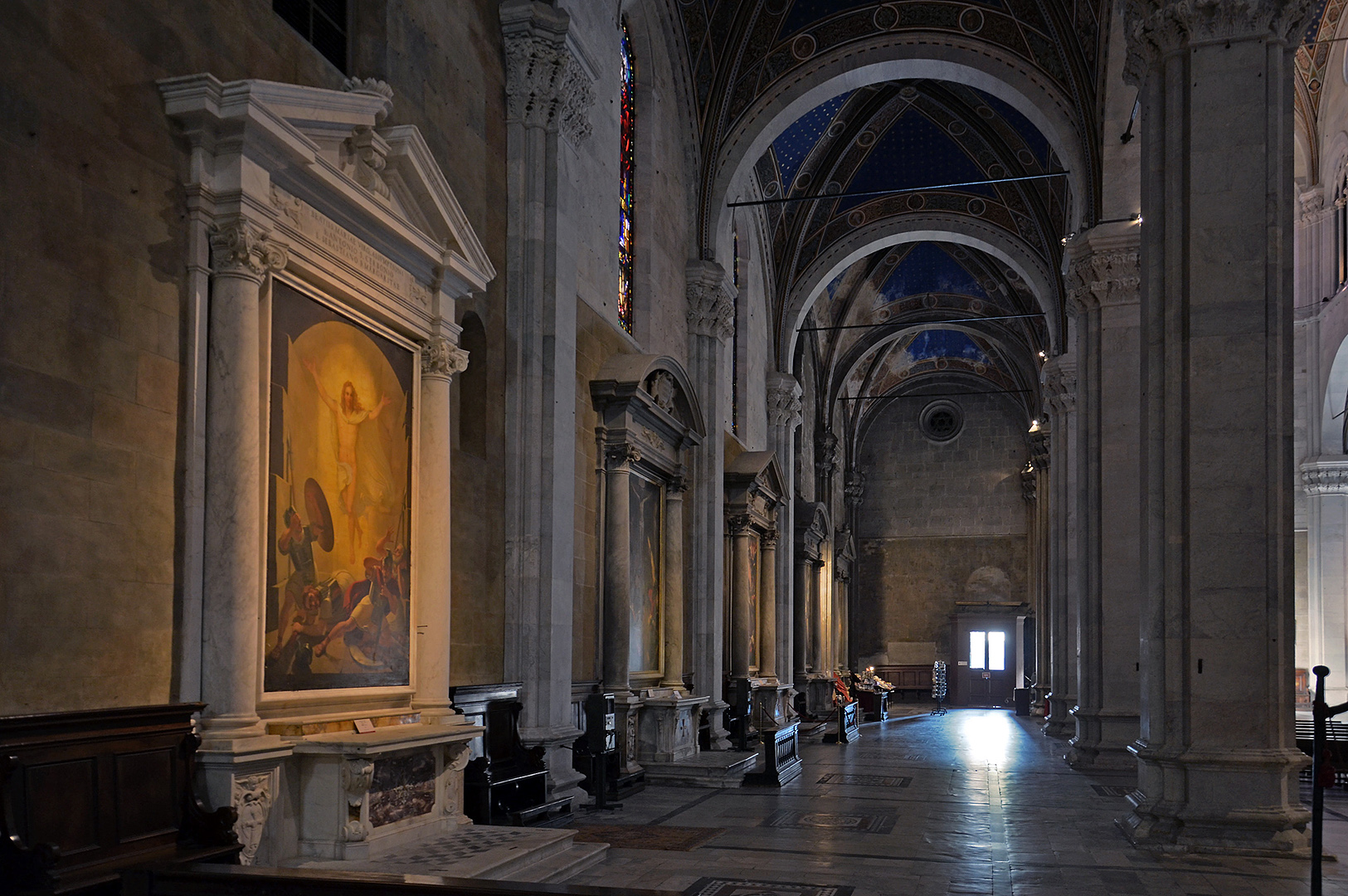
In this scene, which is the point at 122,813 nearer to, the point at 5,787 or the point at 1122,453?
the point at 5,787

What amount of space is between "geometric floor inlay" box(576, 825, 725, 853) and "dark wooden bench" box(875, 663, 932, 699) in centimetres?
3036

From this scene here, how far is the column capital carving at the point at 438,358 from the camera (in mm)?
9211

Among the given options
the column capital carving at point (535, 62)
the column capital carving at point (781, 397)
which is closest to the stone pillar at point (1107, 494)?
the column capital carving at point (535, 62)

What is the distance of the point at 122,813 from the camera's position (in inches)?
226

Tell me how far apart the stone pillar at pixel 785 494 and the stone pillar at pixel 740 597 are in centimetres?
328

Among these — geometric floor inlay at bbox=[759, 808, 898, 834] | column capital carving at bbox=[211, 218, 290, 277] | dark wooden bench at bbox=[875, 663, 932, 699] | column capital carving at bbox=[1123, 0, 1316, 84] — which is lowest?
dark wooden bench at bbox=[875, 663, 932, 699]

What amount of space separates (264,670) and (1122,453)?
11478 millimetres

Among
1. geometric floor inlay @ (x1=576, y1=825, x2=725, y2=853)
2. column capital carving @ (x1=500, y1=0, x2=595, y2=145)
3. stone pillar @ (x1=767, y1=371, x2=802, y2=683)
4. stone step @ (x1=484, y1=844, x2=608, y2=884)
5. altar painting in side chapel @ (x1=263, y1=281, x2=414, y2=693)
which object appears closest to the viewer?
altar painting in side chapel @ (x1=263, y1=281, x2=414, y2=693)

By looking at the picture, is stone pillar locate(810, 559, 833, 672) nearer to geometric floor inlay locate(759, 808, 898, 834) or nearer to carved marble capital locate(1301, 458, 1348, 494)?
carved marble capital locate(1301, 458, 1348, 494)

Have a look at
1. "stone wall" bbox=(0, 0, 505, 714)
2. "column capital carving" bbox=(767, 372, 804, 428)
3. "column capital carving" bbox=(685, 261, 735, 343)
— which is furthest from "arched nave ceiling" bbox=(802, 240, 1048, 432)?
"stone wall" bbox=(0, 0, 505, 714)

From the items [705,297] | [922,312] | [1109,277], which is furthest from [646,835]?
[922,312]

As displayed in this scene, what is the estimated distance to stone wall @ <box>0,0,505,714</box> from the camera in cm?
543

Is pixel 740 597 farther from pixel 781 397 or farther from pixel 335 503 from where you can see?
pixel 335 503

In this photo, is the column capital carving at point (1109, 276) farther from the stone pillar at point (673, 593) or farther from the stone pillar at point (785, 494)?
the stone pillar at point (785, 494)
